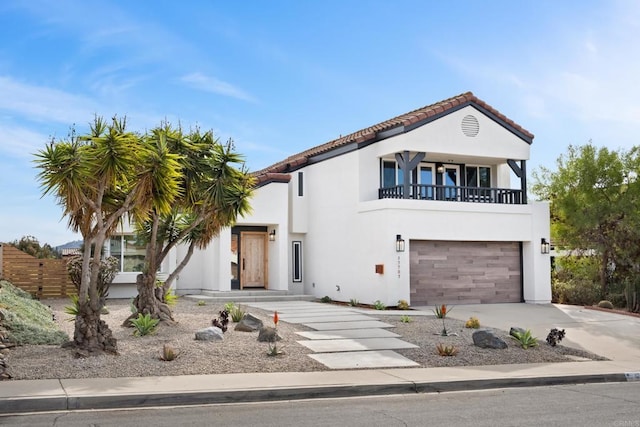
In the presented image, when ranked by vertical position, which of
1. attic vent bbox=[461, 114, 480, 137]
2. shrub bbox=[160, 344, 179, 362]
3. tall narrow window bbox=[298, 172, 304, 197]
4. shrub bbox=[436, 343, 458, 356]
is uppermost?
attic vent bbox=[461, 114, 480, 137]

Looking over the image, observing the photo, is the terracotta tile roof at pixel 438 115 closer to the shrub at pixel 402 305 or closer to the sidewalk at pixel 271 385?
the shrub at pixel 402 305

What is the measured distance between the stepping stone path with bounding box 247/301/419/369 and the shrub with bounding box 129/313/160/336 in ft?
10.4

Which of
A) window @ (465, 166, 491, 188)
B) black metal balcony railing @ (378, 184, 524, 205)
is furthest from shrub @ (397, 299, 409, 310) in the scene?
window @ (465, 166, 491, 188)

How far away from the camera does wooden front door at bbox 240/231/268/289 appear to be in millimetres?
25984

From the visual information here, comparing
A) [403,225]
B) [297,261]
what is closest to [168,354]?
[403,225]

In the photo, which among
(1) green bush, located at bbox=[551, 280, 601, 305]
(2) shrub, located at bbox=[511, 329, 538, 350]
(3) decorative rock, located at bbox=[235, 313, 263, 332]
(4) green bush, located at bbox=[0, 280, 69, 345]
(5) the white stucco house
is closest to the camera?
(4) green bush, located at bbox=[0, 280, 69, 345]

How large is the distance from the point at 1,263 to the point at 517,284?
18.2 meters

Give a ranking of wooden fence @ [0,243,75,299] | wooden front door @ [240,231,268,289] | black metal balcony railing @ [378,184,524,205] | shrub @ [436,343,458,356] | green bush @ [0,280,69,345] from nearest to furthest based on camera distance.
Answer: green bush @ [0,280,69,345], shrub @ [436,343,458,356], black metal balcony railing @ [378,184,524,205], wooden fence @ [0,243,75,299], wooden front door @ [240,231,268,289]

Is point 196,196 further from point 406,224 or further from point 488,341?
point 406,224

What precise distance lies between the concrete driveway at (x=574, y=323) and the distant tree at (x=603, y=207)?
8.43 feet

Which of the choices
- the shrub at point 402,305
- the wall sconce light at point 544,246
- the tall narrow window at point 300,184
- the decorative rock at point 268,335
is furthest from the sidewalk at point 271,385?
the tall narrow window at point 300,184

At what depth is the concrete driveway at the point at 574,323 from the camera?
1541 cm

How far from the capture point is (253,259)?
86.1ft

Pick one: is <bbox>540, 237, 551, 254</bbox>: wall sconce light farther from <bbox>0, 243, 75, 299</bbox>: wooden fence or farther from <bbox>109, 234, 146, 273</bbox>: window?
<bbox>0, 243, 75, 299</bbox>: wooden fence
